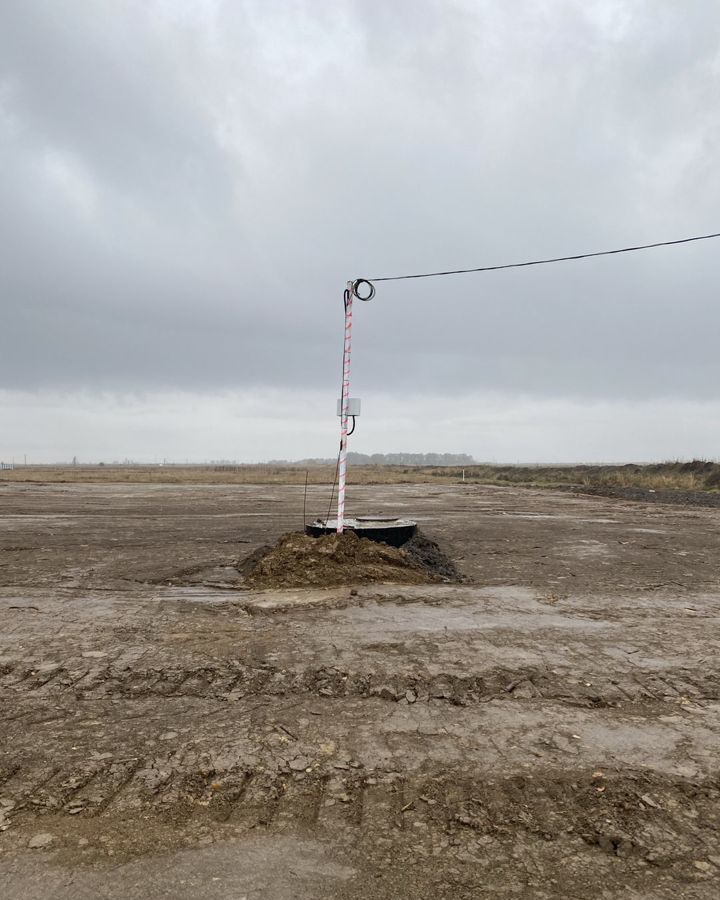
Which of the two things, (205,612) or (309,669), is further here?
(205,612)

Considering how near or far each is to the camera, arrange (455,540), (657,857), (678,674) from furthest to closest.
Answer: (455,540)
(678,674)
(657,857)

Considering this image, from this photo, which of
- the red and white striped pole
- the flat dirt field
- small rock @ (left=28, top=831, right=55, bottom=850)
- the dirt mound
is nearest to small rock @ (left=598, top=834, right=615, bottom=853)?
the flat dirt field

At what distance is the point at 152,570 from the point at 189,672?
15.9 ft

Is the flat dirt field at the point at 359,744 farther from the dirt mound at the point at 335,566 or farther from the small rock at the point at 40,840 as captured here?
the dirt mound at the point at 335,566

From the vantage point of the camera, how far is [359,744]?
10.9ft

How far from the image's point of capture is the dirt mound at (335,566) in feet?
25.8

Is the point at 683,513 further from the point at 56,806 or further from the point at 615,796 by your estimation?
the point at 56,806

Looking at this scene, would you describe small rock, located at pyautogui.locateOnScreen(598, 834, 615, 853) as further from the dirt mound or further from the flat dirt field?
the dirt mound

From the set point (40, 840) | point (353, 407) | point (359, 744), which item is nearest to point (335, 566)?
point (353, 407)

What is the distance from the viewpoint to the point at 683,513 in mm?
19875

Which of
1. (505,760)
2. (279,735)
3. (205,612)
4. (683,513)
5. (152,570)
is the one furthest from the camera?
(683,513)

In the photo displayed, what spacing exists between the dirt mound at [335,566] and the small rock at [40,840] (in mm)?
5163

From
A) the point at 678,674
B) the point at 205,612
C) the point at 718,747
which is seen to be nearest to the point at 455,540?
the point at 205,612

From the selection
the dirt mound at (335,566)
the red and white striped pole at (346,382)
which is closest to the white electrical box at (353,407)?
the red and white striped pole at (346,382)
